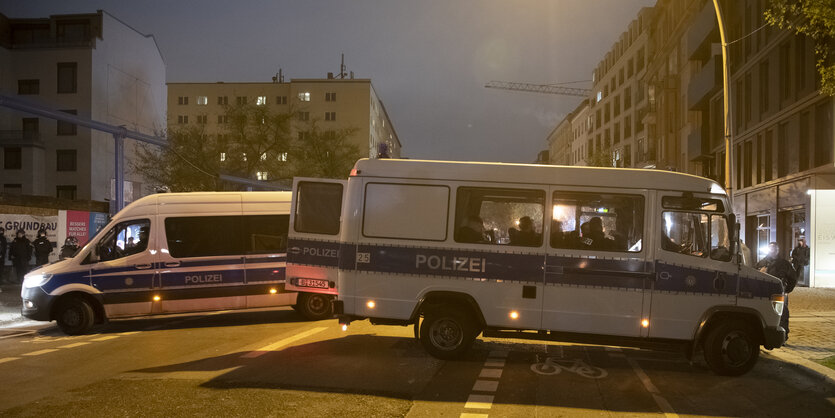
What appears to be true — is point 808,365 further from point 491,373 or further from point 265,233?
point 265,233

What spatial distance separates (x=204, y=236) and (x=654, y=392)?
909cm

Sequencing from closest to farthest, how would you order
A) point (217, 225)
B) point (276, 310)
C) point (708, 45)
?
point (217, 225)
point (276, 310)
point (708, 45)

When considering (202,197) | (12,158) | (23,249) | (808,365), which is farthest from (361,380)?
(12,158)

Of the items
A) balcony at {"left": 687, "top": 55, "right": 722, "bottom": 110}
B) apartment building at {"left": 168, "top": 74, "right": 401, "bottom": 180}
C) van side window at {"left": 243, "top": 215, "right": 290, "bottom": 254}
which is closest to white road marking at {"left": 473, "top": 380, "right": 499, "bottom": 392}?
van side window at {"left": 243, "top": 215, "right": 290, "bottom": 254}

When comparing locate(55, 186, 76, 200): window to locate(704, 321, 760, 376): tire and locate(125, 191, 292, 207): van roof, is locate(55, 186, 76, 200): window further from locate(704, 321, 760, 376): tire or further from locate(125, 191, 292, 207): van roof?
locate(704, 321, 760, 376): tire

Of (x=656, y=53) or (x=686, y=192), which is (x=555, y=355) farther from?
(x=656, y=53)

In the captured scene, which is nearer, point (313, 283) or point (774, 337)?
point (774, 337)

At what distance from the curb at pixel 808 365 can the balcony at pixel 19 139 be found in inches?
2269

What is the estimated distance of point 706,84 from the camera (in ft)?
123

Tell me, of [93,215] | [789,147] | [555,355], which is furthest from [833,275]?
[93,215]

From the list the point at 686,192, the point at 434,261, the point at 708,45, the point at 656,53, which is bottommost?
the point at 434,261

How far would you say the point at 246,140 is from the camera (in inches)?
1826

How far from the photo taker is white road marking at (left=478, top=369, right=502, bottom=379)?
8.70m

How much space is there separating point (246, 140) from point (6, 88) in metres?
24.9
